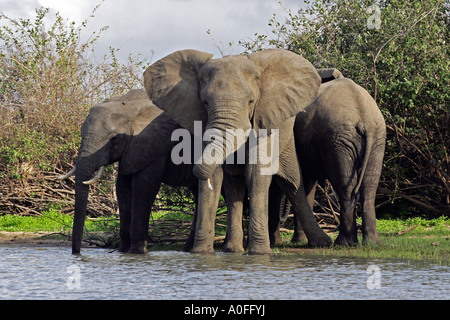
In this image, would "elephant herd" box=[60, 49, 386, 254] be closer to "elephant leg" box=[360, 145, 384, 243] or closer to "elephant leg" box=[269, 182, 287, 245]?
"elephant leg" box=[360, 145, 384, 243]

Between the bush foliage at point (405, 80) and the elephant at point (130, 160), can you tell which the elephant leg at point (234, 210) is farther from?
the bush foliage at point (405, 80)

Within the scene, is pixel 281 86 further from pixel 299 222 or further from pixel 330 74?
pixel 299 222

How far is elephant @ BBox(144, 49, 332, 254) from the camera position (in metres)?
8.91

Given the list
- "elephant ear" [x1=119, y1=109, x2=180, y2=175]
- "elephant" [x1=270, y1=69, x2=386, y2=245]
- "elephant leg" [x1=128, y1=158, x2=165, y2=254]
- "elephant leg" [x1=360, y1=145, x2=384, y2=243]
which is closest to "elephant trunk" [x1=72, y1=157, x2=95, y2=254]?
"elephant ear" [x1=119, y1=109, x2=180, y2=175]

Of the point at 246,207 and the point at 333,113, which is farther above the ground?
the point at 333,113

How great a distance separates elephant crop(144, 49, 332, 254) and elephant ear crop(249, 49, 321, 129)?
0.01 m

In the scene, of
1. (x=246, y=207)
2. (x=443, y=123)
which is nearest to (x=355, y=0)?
(x=443, y=123)

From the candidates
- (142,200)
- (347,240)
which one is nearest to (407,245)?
(347,240)

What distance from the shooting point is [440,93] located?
12.2 meters

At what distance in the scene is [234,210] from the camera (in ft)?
32.4

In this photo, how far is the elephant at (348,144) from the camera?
9.99m

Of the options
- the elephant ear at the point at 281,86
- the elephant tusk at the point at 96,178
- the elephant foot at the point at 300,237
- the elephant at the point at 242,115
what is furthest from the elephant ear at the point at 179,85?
the elephant foot at the point at 300,237
